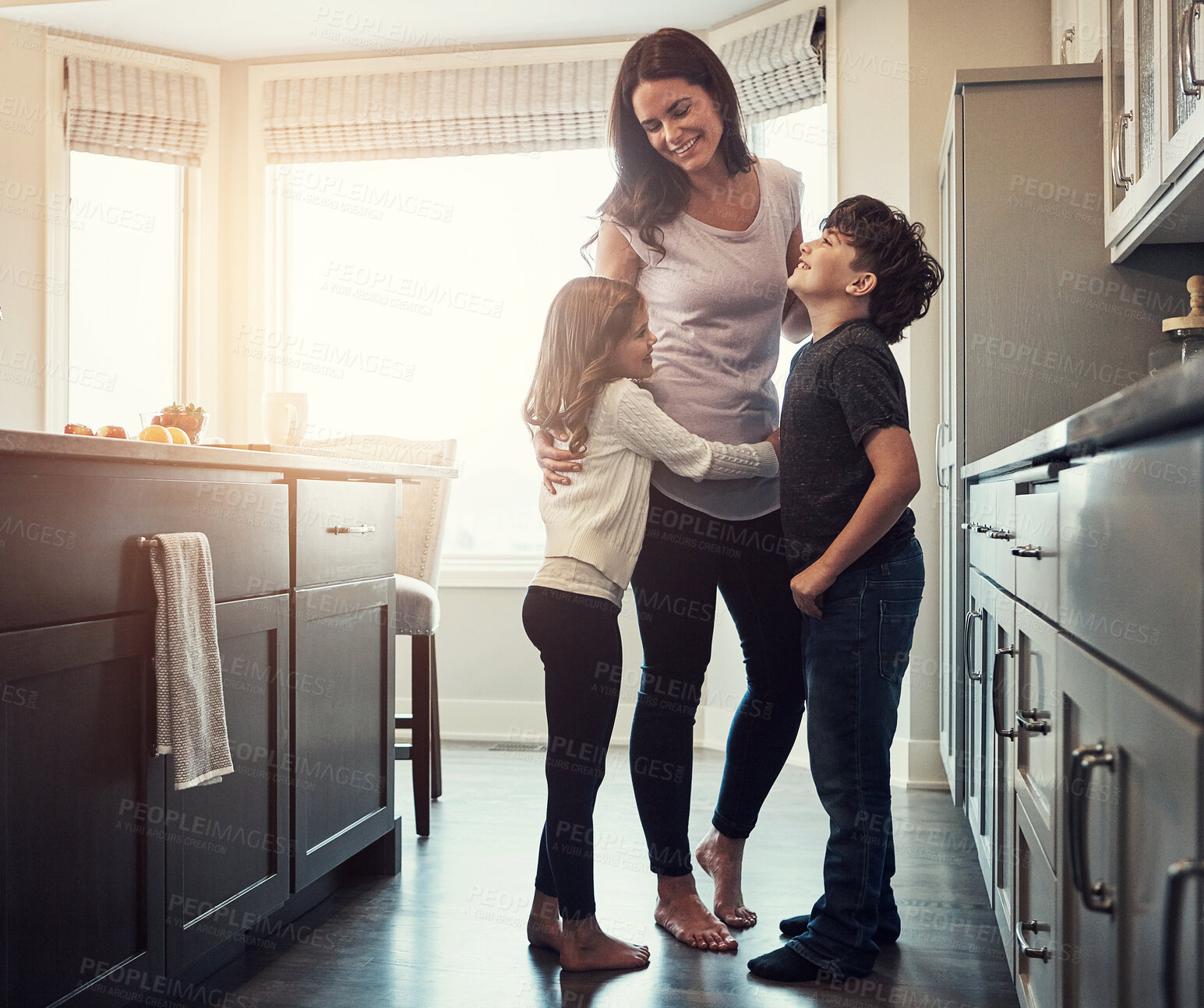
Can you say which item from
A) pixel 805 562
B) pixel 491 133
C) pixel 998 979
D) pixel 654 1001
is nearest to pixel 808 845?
pixel 998 979

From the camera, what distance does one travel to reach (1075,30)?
8.32 ft

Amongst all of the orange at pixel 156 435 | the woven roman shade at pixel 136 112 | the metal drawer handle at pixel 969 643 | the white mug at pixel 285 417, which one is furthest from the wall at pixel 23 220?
the metal drawer handle at pixel 969 643

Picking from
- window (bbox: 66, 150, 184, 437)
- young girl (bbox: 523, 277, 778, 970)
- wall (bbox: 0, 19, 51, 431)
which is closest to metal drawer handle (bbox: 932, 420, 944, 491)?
young girl (bbox: 523, 277, 778, 970)

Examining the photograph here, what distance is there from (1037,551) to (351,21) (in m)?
3.17

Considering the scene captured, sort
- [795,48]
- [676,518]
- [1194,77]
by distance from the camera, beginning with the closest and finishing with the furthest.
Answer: [1194,77] < [676,518] < [795,48]

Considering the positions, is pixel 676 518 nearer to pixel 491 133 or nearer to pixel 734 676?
pixel 734 676

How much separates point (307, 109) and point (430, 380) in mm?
1060

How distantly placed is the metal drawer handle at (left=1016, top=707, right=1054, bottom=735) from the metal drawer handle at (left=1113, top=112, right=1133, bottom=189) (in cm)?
110

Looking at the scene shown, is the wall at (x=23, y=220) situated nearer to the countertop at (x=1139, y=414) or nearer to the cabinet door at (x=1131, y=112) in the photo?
the cabinet door at (x=1131, y=112)

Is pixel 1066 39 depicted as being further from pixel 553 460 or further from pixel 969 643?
pixel 553 460

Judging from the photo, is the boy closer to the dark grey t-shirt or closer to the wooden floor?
the dark grey t-shirt

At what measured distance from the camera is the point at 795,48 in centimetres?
319

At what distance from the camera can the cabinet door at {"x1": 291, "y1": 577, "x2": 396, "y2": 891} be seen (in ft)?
5.70

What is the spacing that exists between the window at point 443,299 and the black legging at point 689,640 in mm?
1941
